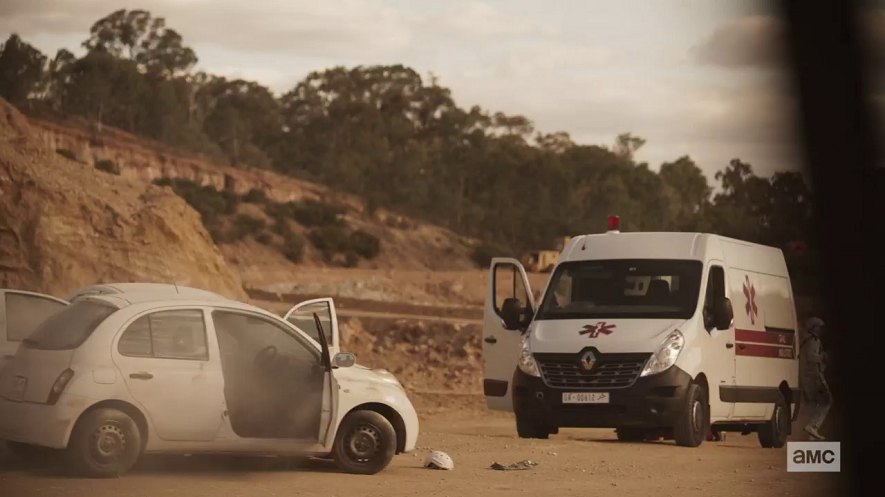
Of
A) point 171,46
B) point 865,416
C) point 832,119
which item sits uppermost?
point 171,46

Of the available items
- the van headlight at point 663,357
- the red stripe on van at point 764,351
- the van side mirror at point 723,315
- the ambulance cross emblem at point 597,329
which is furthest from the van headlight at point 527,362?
the red stripe on van at point 764,351

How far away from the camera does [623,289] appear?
57.4ft

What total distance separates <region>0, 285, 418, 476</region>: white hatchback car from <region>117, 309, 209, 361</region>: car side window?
0.01 m

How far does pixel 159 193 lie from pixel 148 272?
4.54 m

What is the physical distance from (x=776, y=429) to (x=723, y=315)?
2.46m

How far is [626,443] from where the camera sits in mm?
19250

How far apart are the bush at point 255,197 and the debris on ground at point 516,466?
6367 cm

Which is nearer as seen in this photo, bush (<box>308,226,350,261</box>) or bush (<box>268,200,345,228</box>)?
bush (<box>308,226,350,261</box>)

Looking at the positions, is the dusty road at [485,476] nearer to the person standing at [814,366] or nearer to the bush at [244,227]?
the person standing at [814,366]

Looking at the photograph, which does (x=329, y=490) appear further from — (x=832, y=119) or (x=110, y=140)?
(x=110, y=140)

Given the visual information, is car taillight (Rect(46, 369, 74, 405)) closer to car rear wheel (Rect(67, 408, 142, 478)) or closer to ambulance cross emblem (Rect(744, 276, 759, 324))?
car rear wheel (Rect(67, 408, 142, 478))

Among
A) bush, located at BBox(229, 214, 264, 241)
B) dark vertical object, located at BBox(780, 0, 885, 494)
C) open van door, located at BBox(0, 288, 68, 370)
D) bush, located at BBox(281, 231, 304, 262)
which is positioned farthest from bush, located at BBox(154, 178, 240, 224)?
open van door, located at BBox(0, 288, 68, 370)

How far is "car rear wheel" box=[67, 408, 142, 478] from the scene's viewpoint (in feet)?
40.6

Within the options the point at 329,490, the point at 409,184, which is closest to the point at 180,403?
the point at 329,490
